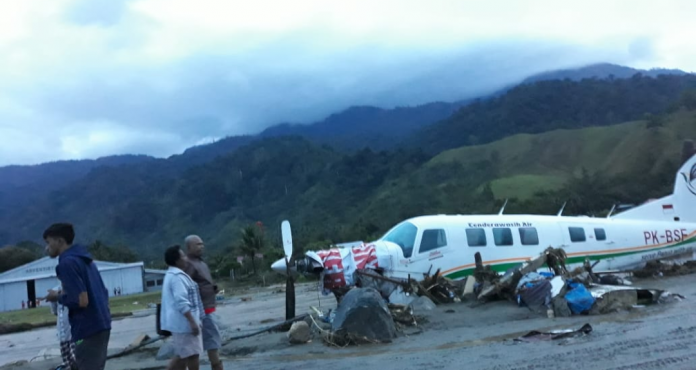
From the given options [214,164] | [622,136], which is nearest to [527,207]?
[622,136]

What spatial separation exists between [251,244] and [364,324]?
40416mm

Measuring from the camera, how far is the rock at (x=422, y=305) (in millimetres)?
12367

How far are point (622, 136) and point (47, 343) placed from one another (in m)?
55.3

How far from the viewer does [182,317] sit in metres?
5.99

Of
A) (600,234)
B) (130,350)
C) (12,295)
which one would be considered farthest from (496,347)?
(12,295)

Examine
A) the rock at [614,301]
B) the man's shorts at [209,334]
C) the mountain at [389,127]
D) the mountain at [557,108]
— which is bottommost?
the rock at [614,301]

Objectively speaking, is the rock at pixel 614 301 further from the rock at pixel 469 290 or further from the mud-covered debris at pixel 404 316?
the mud-covered debris at pixel 404 316

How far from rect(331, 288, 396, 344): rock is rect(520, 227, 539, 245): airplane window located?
5.85 m

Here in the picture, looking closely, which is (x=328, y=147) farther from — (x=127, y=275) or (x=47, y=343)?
(x=47, y=343)

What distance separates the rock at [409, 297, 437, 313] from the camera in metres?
12.4

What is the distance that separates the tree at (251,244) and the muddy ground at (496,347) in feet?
124

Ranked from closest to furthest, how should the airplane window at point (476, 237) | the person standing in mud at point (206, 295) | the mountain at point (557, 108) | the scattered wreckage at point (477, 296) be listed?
the person standing in mud at point (206, 295) → the scattered wreckage at point (477, 296) → the airplane window at point (476, 237) → the mountain at point (557, 108)

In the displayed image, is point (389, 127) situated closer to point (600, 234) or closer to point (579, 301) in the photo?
point (600, 234)

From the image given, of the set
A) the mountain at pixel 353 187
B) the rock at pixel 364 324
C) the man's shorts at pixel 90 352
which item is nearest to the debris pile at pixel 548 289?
the rock at pixel 364 324
